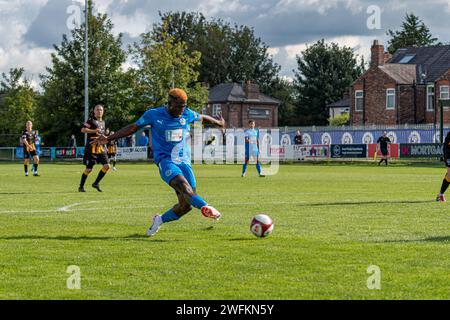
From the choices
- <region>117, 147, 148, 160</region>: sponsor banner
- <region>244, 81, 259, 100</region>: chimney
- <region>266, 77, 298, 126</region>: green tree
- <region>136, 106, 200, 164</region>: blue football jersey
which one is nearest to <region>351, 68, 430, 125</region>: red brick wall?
<region>117, 147, 148, 160</region>: sponsor banner

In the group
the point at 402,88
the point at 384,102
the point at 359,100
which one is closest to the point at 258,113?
the point at 359,100

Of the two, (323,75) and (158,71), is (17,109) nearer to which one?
(158,71)

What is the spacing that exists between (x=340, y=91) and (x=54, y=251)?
99.4 m

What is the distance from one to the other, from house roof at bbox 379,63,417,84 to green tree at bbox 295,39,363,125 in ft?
95.4

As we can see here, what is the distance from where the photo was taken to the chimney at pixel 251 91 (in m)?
106

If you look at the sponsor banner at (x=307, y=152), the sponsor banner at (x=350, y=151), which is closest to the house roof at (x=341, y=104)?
the sponsor banner at (x=307, y=152)

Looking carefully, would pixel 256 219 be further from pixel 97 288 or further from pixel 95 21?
pixel 95 21

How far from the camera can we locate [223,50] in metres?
115

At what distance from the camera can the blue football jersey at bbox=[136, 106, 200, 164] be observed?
12.2m

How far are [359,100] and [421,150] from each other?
96.9ft

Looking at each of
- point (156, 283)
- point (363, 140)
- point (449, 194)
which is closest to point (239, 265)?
point (156, 283)

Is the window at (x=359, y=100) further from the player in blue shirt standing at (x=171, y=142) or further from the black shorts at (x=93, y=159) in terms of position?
the player in blue shirt standing at (x=171, y=142)

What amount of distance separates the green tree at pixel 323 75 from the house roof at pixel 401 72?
1145 inches

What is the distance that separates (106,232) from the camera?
12.3 m
